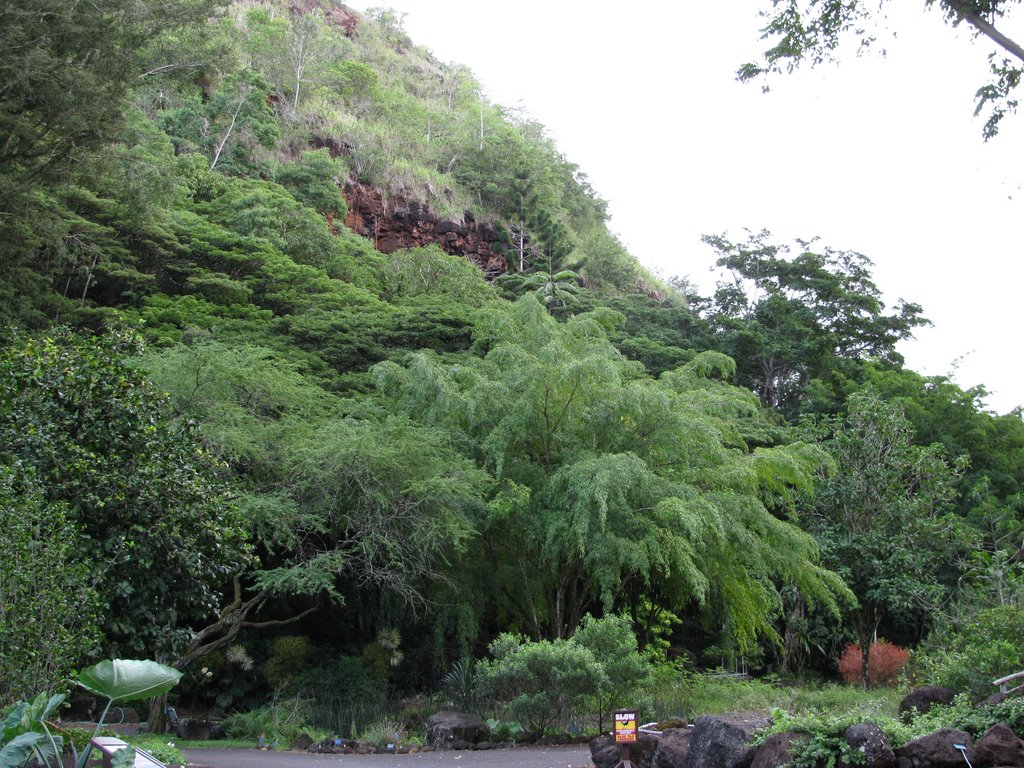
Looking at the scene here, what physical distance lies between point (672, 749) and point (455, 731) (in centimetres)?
428

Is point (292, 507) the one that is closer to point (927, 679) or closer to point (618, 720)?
point (618, 720)

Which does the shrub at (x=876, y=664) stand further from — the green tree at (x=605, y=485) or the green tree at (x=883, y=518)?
the green tree at (x=605, y=485)

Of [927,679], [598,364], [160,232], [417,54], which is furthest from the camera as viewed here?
[417,54]

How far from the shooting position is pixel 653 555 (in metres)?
14.6

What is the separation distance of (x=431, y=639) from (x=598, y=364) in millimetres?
6274

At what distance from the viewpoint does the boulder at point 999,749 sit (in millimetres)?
6723

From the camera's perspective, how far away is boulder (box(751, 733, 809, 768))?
7500 mm

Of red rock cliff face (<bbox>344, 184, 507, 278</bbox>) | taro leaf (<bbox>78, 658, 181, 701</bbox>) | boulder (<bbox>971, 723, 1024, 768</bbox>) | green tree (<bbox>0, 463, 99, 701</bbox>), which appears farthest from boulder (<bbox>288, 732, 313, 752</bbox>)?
red rock cliff face (<bbox>344, 184, 507, 278</bbox>)

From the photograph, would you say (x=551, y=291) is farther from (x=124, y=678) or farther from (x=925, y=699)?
(x=124, y=678)

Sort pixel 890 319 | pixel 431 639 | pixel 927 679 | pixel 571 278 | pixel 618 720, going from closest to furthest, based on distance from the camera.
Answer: pixel 618 720 < pixel 927 679 < pixel 431 639 < pixel 890 319 < pixel 571 278

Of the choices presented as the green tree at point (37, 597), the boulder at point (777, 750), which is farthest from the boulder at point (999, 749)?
the green tree at point (37, 597)

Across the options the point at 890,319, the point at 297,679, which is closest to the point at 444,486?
the point at 297,679

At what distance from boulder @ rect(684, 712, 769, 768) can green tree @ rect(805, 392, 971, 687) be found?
13389 mm

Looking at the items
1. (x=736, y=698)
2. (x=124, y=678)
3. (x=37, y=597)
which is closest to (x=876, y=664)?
(x=736, y=698)
